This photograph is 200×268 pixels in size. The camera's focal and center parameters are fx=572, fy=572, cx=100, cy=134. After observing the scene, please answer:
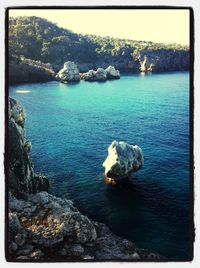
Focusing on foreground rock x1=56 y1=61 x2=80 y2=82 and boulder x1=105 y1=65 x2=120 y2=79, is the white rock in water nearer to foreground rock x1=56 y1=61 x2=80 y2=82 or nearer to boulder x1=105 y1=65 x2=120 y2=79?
boulder x1=105 y1=65 x2=120 y2=79

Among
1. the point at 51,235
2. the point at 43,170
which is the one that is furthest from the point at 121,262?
the point at 43,170

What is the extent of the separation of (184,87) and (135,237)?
3140 mm

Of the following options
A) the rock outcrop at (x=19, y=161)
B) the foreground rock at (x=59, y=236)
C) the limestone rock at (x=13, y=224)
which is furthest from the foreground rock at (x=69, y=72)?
the limestone rock at (x=13, y=224)

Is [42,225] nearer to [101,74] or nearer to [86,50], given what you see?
[101,74]

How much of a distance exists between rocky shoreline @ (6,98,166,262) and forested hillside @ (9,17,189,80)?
1225mm

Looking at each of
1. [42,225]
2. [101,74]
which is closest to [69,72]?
[101,74]

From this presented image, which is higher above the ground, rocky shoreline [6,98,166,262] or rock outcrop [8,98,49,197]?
rock outcrop [8,98,49,197]

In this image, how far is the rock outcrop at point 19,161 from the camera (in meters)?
11.5

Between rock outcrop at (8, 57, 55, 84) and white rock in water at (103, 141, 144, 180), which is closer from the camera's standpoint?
rock outcrop at (8, 57, 55, 84)

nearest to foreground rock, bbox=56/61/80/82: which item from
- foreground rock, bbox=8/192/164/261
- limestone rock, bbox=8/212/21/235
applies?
foreground rock, bbox=8/192/164/261

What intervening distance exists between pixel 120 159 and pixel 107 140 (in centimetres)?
48

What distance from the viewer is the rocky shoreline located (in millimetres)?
11117

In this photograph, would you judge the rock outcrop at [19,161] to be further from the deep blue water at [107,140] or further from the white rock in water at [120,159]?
the white rock in water at [120,159]

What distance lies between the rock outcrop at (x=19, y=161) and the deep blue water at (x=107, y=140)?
16cm
